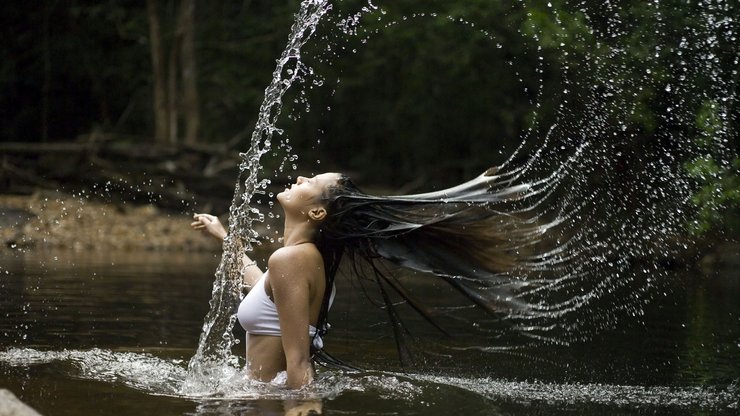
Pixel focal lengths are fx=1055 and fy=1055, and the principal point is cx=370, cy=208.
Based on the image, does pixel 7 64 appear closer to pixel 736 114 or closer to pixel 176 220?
pixel 176 220

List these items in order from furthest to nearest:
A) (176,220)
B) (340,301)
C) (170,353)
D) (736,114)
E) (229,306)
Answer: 1. (176,220)
2. (736,114)
3. (340,301)
4. (170,353)
5. (229,306)

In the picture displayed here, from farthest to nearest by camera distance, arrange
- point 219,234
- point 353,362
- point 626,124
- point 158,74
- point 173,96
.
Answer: point 173,96
point 158,74
point 626,124
point 353,362
point 219,234

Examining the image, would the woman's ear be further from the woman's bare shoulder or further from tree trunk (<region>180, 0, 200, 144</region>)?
tree trunk (<region>180, 0, 200, 144</region>)

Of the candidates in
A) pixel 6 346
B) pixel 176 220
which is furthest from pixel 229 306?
pixel 176 220

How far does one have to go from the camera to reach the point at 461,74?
83.5ft

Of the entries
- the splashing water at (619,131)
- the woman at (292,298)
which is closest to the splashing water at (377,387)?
the woman at (292,298)

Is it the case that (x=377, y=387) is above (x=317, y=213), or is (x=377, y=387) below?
below

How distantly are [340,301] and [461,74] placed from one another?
610 inches

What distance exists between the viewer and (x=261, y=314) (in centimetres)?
546

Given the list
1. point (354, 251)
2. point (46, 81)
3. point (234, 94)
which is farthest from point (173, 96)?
point (354, 251)

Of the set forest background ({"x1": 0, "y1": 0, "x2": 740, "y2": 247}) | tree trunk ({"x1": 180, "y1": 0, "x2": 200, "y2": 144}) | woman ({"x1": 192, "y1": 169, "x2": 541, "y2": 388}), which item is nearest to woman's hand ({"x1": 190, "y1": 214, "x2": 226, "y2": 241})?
woman ({"x1": 192, "y1": 169, "x2": 541, "y2": 388})

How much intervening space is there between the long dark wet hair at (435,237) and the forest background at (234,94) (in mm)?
6217

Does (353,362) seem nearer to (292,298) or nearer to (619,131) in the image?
(292,298)

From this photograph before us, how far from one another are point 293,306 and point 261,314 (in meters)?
0.32
